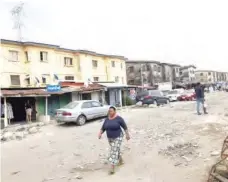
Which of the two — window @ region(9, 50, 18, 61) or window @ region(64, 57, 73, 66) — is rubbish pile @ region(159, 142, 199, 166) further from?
window @ region(64, 57, 73, 66)

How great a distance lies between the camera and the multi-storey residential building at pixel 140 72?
217 ft

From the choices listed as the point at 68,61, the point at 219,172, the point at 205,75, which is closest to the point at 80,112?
the point at 219,172

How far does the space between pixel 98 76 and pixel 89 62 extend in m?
2.80

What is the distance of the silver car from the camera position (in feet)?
60.5

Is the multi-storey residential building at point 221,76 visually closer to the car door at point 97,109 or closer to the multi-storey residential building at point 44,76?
the multi-storey residential building at point 44,76

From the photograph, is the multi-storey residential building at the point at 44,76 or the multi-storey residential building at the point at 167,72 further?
the multi-storey residential building at the point at 167,72

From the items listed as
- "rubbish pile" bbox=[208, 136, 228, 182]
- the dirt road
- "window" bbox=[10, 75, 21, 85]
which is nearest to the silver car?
the dirt road

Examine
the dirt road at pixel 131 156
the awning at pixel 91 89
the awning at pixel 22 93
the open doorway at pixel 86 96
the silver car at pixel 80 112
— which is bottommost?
the dirt road at pixel 131 156

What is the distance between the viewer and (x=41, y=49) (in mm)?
30672

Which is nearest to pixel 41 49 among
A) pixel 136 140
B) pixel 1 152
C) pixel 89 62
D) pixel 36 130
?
pixel 89 62

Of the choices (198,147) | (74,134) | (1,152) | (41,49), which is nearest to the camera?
(198,147)

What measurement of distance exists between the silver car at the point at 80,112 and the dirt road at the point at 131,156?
359cm

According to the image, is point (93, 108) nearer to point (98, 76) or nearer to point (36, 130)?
point (36, 130)

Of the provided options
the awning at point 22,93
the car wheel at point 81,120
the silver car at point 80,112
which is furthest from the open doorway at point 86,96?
the car wheel at point 81,120
